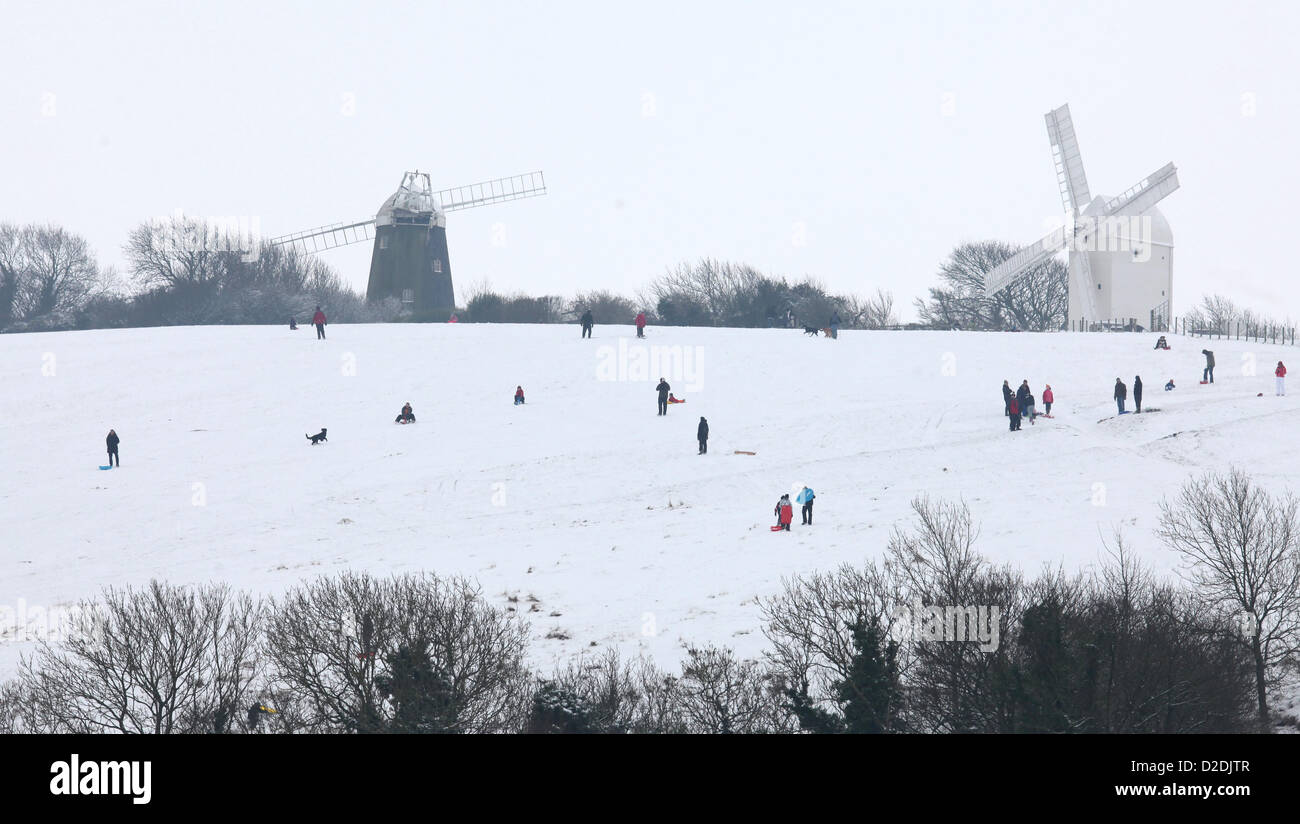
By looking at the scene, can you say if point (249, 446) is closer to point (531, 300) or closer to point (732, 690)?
point (732, 690)

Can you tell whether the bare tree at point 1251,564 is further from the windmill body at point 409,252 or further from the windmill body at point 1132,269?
the windmill body at point 409,252

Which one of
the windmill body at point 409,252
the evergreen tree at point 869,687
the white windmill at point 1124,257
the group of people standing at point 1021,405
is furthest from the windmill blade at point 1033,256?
the evergreen tree at point 869,687

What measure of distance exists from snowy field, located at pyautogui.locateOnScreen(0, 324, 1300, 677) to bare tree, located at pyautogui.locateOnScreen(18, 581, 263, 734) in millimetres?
2365

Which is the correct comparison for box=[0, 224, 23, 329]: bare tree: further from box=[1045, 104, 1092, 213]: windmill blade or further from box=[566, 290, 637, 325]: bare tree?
box=[1045, 104, 1092, 213]: windmill blade

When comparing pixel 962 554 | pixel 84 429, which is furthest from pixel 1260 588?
pixel 84 429

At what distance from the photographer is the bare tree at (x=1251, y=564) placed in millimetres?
23375

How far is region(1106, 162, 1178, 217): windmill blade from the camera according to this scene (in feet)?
203

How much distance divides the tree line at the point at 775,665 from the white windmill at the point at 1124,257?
37917mm

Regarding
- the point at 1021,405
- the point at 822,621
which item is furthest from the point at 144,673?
the point at 1021,405

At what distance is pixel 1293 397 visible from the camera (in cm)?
3903

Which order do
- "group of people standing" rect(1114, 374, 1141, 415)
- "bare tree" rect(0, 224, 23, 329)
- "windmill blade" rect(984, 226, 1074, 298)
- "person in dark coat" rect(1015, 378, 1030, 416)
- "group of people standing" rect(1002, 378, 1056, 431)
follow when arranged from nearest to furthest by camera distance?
"group of people standing" rect(1002, 378, 1056, 431)
"group of people standing" rect(1114, 374, 1141, 415)
"person in dark coat" rect(1015, 378, 1030, 416)
"windmill blade" rect(984, 226, 1074, 298)
"bare tree" rect(0, 224, 23, 329)

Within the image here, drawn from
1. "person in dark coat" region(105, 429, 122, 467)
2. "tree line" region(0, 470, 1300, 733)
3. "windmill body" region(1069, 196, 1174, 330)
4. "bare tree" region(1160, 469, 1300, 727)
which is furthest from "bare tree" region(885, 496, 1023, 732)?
"windmill body" region(1069, 196, 1174, 330)

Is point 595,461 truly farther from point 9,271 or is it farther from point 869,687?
point 9,271
